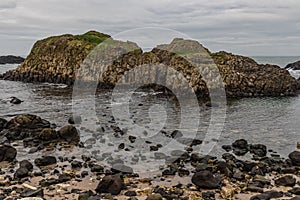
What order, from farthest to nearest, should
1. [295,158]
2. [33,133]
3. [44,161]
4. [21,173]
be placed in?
[33,133] < [295,158] < [44,161] < [21,173]

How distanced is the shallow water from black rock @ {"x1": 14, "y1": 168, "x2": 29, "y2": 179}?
385 cm

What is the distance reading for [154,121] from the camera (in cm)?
3198

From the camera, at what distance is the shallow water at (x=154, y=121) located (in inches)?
874

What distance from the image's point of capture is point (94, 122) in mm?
31609

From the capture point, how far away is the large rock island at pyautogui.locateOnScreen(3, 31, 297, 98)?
57.0m

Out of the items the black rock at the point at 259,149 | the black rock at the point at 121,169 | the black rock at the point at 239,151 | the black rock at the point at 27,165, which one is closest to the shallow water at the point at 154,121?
the black rock at the point at 121,169

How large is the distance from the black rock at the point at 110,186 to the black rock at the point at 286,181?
22.8 ft

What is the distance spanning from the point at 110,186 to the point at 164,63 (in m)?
52.8

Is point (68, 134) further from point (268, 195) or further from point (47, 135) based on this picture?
point (268, 195)

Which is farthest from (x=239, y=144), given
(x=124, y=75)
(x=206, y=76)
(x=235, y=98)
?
(x=124, y=75)

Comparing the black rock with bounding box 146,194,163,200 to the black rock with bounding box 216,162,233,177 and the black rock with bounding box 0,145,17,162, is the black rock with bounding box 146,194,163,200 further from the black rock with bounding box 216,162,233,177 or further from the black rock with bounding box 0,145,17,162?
the black rock with bounding box 0,145,17,162

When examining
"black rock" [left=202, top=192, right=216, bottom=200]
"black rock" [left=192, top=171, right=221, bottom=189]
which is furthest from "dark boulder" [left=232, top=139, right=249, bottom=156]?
"black rock" [left=202, top=192, right=216, bottom=200]

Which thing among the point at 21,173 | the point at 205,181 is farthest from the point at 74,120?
the point at 205,181

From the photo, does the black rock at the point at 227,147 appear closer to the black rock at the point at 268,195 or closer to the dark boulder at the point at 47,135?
the black rock at the point at 268,195
